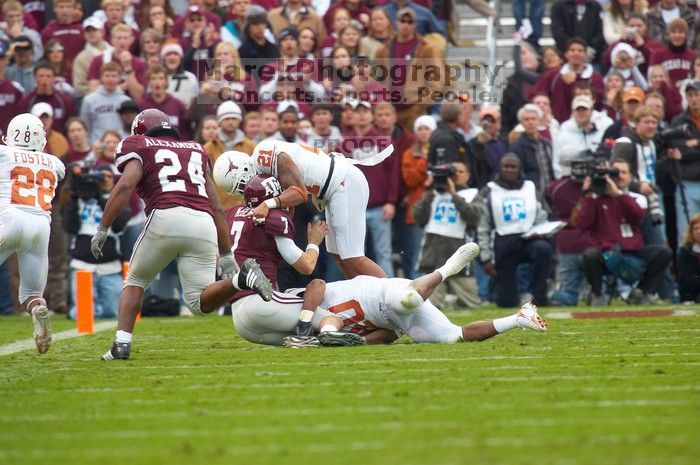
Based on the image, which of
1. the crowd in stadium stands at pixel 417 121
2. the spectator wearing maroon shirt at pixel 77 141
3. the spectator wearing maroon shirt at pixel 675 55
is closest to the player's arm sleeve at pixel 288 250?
the crowd in stadium stands at pixel 417 121

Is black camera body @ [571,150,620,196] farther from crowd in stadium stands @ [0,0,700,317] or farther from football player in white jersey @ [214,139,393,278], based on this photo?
football player in white jersey @ [214,139,393,278]

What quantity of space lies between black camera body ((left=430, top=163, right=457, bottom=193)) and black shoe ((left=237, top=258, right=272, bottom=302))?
A: 497 cm

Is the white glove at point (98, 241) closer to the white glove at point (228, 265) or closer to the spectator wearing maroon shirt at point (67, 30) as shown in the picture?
the white glove at point (228, 265)

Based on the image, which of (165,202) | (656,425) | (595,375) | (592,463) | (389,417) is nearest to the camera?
(592,463)

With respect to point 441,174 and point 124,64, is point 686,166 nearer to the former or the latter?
point 441,174

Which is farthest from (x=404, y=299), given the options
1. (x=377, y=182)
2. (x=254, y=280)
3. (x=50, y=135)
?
(x=50, y=135)

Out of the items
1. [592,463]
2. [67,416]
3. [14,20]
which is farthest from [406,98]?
[592,463]

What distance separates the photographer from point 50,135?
15047mm

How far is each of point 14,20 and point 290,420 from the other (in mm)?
12012

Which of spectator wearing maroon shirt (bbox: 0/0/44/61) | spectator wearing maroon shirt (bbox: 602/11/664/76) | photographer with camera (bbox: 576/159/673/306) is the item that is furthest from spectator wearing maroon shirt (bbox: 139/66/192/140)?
spectator wearing maroon shirt (bbox: 602/11/664/76)

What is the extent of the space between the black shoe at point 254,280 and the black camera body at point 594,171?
5736 millimetres

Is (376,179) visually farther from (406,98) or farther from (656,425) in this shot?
(656,425)

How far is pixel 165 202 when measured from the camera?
9.12 meters
